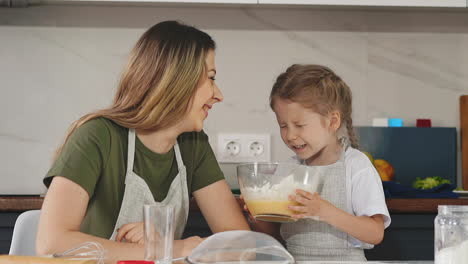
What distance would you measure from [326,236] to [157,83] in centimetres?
60

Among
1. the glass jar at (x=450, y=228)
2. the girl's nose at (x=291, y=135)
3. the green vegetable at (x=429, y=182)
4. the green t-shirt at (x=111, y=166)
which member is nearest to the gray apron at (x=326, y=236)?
the girl's nose at (x=291, y=135)

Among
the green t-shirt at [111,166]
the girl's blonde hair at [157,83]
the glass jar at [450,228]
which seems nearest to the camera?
the glass jar at [450,228]

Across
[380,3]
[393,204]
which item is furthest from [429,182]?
[380,3]

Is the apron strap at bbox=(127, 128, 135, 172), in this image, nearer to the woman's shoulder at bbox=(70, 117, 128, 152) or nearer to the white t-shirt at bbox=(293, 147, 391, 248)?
the woman's shoulder at bbox=(70, 117, 128, 152)

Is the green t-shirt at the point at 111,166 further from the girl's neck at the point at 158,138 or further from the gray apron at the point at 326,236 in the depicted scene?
the gray apron at the point at 326,236

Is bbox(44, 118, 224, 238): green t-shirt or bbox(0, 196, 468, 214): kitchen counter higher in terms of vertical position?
bbox(44, 118, 224, 238): green t-shirt

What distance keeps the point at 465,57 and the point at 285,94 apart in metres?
1.17

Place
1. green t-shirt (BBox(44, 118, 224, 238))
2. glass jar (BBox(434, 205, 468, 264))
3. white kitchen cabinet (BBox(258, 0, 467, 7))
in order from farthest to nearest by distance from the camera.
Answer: white kitchen cabinet (BBox(258, 0, 467, 7))
green t-shirt (BBox(44, 118, 224, 238))
glass jar (BBox(434, 205, 468, 264))

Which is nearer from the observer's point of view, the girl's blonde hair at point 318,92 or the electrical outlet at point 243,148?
the girl's blonde hair at point 318,92

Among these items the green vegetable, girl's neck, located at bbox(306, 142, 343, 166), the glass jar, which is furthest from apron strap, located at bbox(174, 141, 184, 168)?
the green vegetable

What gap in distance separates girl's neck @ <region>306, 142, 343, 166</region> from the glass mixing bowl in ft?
1.44

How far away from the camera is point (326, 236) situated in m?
1.73

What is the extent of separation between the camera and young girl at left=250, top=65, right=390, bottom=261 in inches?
65.6

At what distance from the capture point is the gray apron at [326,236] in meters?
1.72
